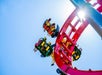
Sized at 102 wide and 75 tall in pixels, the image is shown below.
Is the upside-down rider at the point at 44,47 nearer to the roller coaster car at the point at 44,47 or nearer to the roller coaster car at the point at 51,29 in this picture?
the roller coaster car at the point at 44,47

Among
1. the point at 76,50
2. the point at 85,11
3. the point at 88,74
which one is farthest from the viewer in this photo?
the point at 76,50

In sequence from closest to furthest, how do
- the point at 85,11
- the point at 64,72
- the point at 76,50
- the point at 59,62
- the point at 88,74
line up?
1. the point at 85,11
2. the point at 88,74
3. the point at 64,72
4. the point at 59,62
5. the point at 76,50

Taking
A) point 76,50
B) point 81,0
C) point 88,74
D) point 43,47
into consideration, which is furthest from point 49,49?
point 81,0

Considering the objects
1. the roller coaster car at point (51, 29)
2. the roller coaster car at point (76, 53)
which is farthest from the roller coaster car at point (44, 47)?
the roller coaster car at point (76, 53)

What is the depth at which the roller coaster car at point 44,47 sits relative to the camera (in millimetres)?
7910

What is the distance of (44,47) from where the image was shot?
7957 mm

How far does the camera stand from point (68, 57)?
7641 mm

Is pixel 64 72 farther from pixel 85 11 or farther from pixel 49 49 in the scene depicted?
pixel 85 11

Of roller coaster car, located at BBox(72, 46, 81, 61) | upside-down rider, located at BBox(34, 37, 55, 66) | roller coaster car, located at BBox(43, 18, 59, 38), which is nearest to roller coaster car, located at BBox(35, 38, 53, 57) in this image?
upside-down rider, located at BBox(34, 37, 55, 66)

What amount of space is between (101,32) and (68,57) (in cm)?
626

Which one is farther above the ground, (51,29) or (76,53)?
(51,29)

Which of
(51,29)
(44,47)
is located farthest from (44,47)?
(51,29)

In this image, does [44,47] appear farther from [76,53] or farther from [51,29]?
[76,53]

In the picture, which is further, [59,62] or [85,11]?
[59,62]
